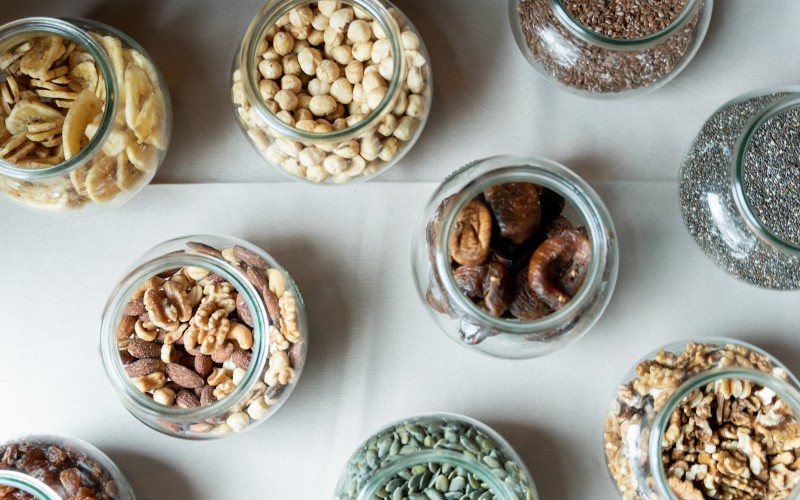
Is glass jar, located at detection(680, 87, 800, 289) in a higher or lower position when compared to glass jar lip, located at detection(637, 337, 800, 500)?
higher

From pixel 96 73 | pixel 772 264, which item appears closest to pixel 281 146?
pixel 96 73

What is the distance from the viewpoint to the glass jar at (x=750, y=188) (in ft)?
2.90

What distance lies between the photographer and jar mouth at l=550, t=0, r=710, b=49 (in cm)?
89

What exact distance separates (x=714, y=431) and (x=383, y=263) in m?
0.45

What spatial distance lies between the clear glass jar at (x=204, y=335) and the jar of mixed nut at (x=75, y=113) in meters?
0.11

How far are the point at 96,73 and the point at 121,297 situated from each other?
0.88ft

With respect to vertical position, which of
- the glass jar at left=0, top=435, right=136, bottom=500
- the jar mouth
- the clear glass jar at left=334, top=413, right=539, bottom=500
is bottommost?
the glass jar at left=0, top=435, right=136, bottom=500

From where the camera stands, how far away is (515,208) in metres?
0.87

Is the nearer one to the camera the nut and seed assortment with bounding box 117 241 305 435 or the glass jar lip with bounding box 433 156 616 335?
the glass jar lip with bounding box 433 156 616 335

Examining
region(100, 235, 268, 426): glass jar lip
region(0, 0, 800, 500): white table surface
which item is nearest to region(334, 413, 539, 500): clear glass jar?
region(0, 0, 800, 500): white table surface

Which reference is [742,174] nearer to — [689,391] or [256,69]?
[689,391]

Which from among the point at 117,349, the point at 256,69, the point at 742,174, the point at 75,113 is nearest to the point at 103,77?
the point at 75,113

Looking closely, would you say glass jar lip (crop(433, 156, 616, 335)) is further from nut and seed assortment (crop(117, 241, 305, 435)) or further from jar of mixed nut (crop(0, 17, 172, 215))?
jar of mixed nut (crop(0, 17, 172, 215))

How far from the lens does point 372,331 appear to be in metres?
1.04
